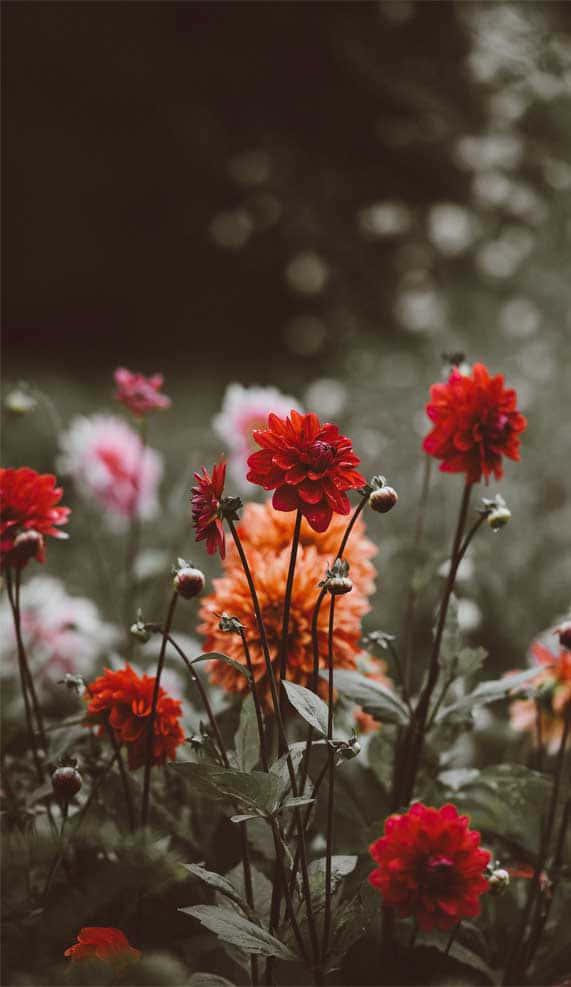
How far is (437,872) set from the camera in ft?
1.97

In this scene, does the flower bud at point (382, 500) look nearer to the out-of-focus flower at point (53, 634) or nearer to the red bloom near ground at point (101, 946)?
the red bloom near ground at point (101, 946)

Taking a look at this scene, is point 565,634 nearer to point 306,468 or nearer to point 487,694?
point 487,694

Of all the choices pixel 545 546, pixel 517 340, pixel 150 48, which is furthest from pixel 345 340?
pixel 545 546

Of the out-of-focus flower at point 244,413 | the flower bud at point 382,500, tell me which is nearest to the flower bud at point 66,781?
the flower bud at point 382,500

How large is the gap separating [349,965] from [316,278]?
2.71 meters

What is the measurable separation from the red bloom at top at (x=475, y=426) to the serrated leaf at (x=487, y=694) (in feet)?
0.61

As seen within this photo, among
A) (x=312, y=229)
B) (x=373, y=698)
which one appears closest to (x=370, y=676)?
(x=373, y=698)

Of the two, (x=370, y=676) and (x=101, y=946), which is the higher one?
(x=370, y=676)

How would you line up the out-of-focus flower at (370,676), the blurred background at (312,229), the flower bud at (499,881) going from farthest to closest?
the blurred background at (312,229) → the out-of-focus flower at (370,676) → the flower bud at (499,881)

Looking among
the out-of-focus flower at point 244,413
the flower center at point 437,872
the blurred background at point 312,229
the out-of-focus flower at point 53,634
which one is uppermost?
the blurred background at point 312,229

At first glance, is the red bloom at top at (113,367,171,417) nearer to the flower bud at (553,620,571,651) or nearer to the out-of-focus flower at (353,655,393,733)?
the out-of-focus flower at (353,655,393,733)

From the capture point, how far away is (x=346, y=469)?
2.23ft

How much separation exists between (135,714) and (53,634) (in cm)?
50

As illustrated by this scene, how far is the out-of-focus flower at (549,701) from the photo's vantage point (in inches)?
36.7
